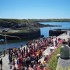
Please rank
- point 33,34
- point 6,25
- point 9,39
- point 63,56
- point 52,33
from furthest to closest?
point 6,25 < point 33,34 < point 52,33 < point 9,39 < point 63,56

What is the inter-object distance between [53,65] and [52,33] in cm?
8118

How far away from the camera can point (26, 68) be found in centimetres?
2036

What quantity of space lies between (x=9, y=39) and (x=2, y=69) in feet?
208

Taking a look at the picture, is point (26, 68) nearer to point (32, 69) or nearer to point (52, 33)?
point (32, 69)

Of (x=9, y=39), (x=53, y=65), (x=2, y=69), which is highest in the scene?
(x=53, y=65)

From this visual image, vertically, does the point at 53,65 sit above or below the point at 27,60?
above

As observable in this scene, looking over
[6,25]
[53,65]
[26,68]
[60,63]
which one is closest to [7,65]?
[26,68]

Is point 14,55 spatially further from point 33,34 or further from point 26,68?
point 33,34

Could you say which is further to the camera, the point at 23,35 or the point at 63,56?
the point at 23,35

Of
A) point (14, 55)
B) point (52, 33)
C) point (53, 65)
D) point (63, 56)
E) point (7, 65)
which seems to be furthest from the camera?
point (52, 33)

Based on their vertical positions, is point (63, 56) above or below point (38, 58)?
above

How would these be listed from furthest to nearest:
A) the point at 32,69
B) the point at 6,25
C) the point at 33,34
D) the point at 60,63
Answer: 1. the point at 6,25
2. the point at 33,34
3. the point at 32,69
4. the point at 60,63

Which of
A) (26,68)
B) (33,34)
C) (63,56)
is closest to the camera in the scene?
(63,56)

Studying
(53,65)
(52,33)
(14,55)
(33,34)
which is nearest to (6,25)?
(33,34)
